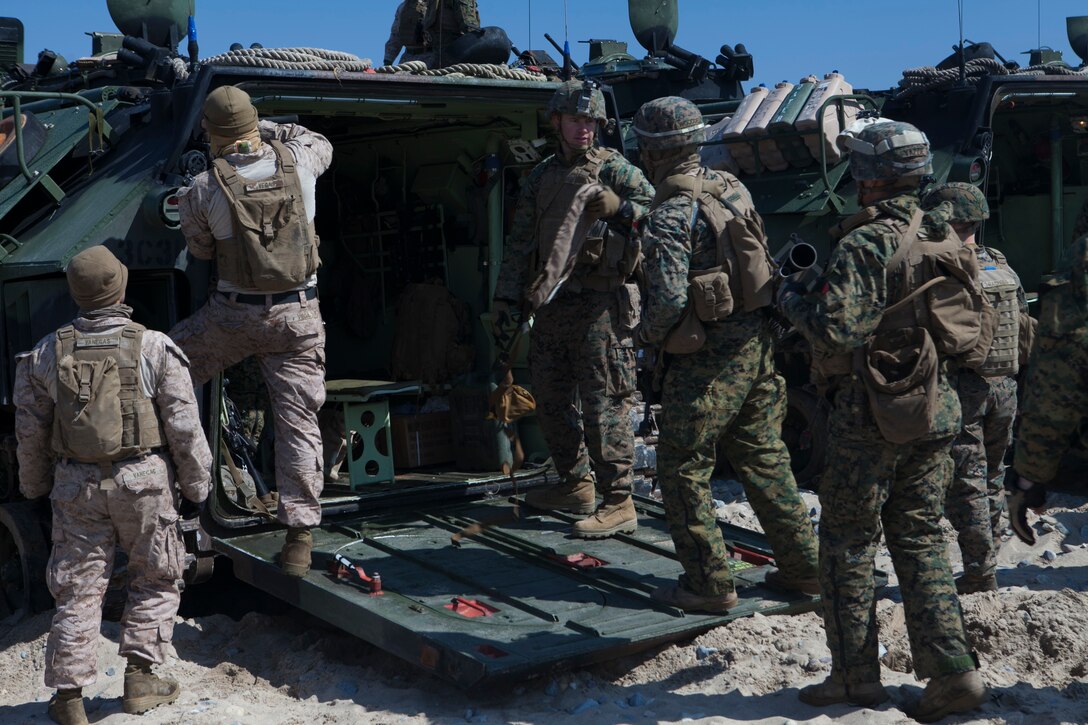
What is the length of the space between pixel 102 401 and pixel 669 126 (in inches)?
94.4

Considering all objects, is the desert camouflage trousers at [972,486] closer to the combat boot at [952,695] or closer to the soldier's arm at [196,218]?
the combat boot at [952,695]

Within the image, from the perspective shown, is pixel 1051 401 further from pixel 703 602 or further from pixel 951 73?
pixel 951 73

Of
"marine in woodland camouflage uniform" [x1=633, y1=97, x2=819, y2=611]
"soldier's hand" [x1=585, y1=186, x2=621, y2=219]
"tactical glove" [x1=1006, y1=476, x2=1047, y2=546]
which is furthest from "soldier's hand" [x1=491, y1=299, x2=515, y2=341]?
"tactical glove" [x1=1006, y1=476, x2=1047, y2=546]

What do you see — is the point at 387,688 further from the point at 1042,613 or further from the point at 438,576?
the point at 1042,613

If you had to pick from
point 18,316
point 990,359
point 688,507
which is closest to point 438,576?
point 688,507

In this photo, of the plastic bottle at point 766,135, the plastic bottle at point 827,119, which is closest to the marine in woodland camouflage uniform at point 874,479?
the plastic bottle at point 827,119

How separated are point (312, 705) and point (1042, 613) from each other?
9.41ft

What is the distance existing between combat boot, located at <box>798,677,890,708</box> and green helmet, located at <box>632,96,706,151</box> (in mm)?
Answer: 2156

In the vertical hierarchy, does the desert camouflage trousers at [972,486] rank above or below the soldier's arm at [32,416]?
below

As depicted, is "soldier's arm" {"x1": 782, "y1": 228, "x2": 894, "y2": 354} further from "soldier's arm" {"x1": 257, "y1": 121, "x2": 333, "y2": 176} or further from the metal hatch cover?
"soldier's arm" {"x1": 257, "y1": 121, "x2": 333, "y2": 176}

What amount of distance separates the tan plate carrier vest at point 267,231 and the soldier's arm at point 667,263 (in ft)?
4.87

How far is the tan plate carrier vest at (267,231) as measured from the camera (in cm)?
576

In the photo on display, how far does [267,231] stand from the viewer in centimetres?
580

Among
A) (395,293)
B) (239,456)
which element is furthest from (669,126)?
(395,293)
